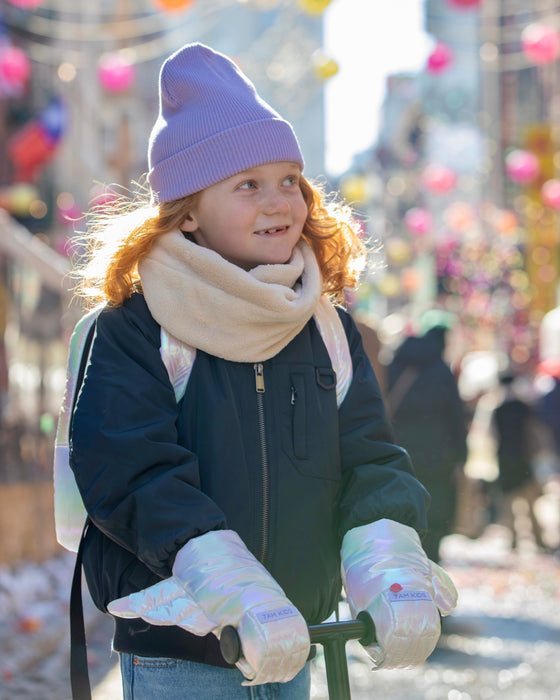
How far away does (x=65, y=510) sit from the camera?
2209 millimetres

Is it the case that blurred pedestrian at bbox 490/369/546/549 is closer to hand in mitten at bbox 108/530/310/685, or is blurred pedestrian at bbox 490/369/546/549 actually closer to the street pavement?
the street pavement

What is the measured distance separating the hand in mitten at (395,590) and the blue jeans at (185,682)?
260mm

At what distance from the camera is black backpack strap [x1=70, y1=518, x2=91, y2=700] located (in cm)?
216

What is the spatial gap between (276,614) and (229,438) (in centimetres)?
39

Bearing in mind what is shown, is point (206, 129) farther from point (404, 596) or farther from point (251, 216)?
point (404, 596)

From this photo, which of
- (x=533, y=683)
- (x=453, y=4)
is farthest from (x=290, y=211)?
(x=453, y=4)

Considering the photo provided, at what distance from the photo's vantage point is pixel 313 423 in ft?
7.22

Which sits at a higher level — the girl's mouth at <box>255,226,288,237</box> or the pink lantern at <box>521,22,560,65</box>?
the pink lantern at <box>521,22,560,65</box>

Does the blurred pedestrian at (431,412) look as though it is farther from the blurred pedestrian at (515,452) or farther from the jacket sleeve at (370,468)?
the jacket sleeve at (370,468)

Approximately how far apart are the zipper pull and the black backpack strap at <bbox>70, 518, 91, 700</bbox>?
16.3 inches

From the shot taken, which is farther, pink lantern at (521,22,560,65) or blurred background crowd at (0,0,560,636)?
pink lantern at (521,22,560,65)

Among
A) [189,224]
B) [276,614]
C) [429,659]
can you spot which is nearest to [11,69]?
[429,659]

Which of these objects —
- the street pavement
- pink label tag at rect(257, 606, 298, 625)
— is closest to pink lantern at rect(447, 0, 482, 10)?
the street pavement

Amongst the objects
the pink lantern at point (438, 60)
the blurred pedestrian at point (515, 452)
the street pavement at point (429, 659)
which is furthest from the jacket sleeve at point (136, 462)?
the pink lantern at point (438, 60)
